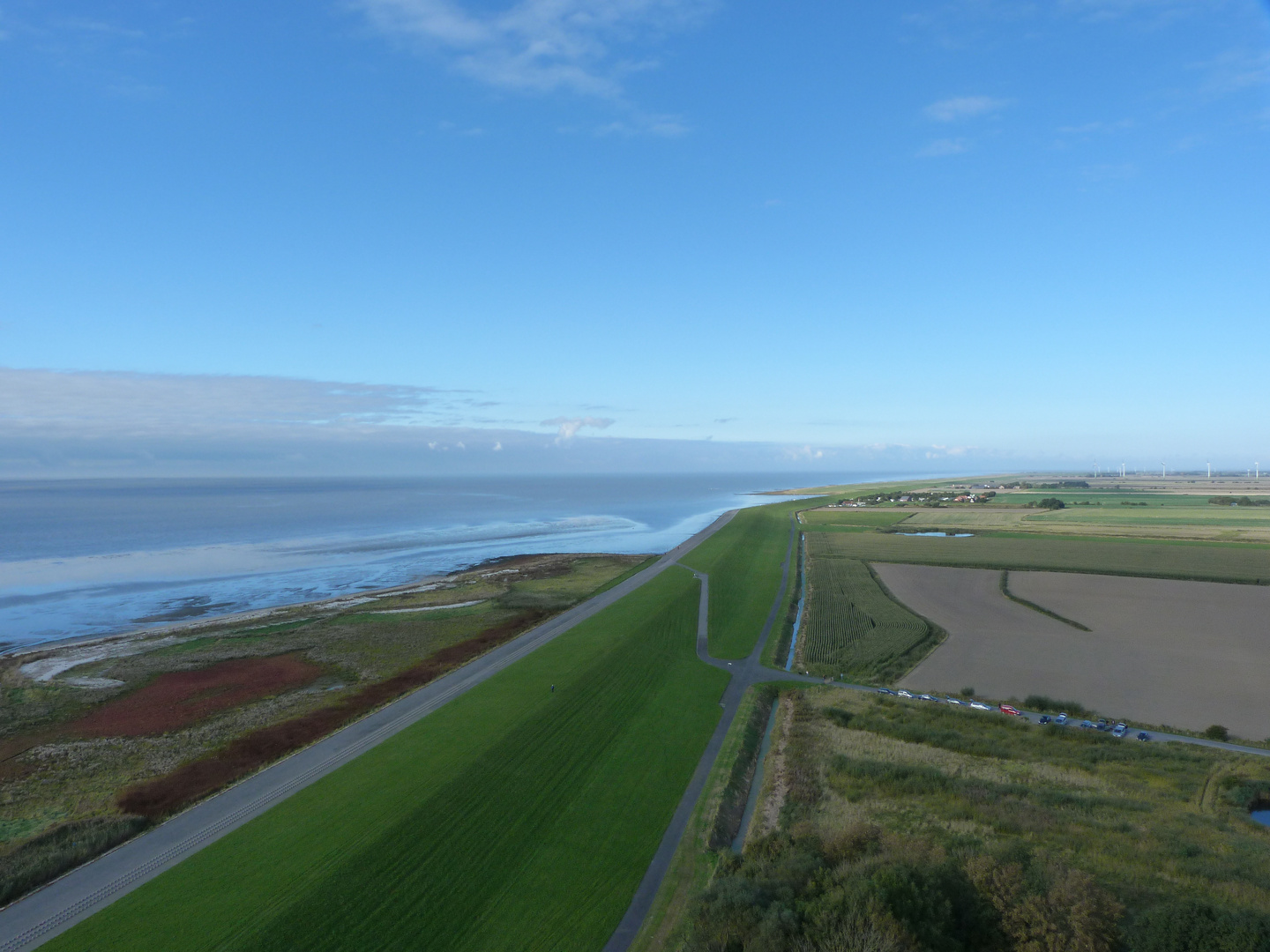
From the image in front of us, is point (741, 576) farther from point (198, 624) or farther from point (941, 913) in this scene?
point (941, 913)

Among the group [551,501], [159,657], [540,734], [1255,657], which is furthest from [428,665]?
[551,501]

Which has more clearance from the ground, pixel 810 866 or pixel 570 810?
pixel 810 866

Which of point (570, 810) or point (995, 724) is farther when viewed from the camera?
point (995, 724)

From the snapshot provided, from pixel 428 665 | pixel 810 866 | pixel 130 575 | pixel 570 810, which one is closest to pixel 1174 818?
pixel 810 866

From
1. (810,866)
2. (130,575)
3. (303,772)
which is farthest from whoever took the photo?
(130,575)

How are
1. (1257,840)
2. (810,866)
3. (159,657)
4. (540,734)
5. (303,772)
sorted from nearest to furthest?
1. (810,866)
2. (1257,840)
3. (303,772)
4. (540,734)
5. (159,657)

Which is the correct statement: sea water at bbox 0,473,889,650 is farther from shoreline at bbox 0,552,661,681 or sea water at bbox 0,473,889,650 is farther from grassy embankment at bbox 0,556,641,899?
grassy embankment at bbox 0,556,641,899

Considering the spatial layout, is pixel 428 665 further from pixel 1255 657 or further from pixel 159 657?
→ pixel 1255 657
